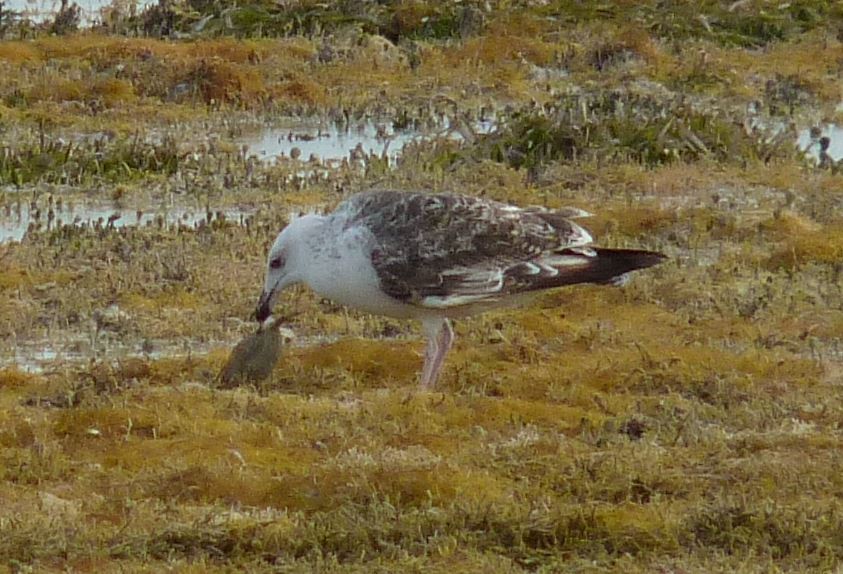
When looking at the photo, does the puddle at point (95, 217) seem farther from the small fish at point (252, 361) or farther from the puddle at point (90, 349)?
the small fish at point (252, 361)

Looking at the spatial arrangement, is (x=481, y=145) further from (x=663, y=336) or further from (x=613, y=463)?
(x=613, y=463)

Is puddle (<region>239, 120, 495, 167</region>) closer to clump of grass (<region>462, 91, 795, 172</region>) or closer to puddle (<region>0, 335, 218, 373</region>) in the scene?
clump of grass (<region>462, 91, 795, 172</region>)

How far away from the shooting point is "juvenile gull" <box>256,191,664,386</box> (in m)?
9.46

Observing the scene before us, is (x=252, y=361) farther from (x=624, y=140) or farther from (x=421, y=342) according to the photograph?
(x=624, y=140)

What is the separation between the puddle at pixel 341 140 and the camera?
16.3 m

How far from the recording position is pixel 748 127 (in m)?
16.8

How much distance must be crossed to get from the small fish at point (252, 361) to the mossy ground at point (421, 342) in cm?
8

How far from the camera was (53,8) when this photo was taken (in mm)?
24281

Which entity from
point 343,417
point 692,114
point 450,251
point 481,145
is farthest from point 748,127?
point 343,417

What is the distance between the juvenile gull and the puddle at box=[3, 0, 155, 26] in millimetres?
14109

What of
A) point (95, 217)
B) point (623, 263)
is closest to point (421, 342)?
point (623, 263)

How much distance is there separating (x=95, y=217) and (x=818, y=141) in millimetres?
6500

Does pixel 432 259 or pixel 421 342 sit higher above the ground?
pixel 432 259

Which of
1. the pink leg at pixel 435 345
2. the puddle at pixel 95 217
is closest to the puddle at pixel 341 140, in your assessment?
the puddle at pixel 95 217
